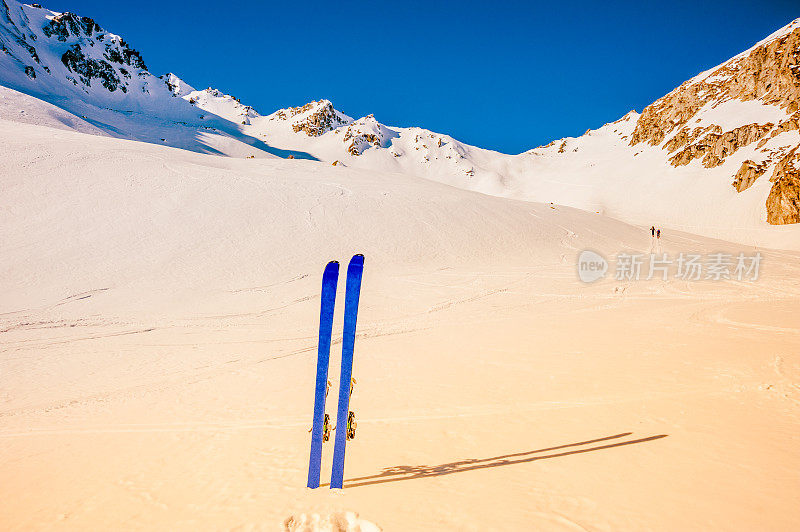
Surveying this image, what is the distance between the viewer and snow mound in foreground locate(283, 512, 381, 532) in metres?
4.13

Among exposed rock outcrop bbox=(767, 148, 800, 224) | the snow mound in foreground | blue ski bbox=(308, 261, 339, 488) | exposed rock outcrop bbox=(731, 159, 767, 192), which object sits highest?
exposed rock outcrop bbox=(731, 159, 767, 192)

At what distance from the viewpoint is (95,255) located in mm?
19688

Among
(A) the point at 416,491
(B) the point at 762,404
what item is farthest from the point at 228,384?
(B) the point at 762,404

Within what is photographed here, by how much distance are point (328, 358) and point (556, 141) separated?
176892 mm

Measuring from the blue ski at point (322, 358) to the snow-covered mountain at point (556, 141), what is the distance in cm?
5548

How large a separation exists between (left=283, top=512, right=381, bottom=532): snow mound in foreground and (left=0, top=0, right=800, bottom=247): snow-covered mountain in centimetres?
5541

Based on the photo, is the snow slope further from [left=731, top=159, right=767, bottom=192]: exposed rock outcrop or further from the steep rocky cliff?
[left=731, top=159, right=767, bottom=192]: exposed rock outcrop

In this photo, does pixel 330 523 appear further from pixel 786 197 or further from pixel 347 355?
pixel 786 197

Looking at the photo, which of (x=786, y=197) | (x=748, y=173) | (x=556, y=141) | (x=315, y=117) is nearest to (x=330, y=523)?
(x=786, y=197)

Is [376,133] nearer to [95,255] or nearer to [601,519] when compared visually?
[95,255]

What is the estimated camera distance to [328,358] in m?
4.21

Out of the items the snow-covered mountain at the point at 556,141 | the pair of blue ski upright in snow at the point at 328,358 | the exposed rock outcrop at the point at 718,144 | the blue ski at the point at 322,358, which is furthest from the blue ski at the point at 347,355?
the exposed rock outcrop at the point at 718,144

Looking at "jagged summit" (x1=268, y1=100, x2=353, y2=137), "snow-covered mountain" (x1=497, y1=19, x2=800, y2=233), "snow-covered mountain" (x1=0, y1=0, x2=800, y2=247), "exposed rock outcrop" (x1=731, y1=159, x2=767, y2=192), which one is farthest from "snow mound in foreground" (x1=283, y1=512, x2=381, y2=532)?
"jagged summit" (x1=268, y1=100, x2=353, y2=137)

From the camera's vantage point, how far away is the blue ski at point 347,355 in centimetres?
402
